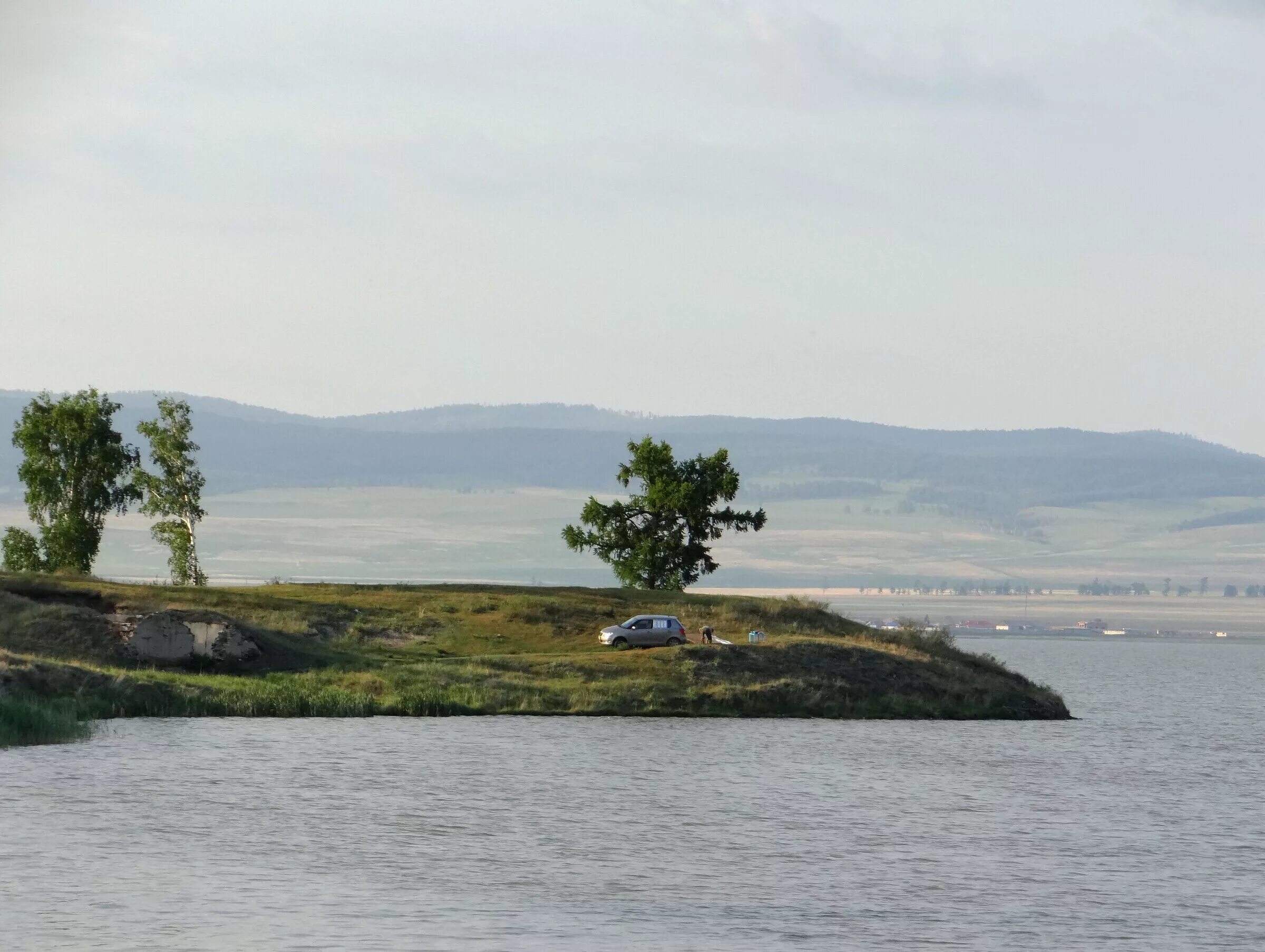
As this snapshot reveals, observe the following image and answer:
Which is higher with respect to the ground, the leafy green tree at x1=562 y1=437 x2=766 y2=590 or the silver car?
the leafy green tree at x1=562 y1=437 x2=766 y2=590

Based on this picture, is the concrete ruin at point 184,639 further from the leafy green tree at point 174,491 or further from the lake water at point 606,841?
the leafy green tree at point 174,491

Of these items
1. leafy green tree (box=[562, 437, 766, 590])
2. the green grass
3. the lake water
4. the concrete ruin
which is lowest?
the lake water

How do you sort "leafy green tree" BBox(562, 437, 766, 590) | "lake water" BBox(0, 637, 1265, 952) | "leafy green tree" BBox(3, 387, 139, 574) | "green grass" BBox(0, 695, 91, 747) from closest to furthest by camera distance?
"lake water" BBox(0, 637, 1265, 952) → "green grass" BBox(0, 695, 91, 747) → "leafy green tree" BBox(3, 387, 139, 574) → "leafy green tree" BBox(562, 437, 766, 590)

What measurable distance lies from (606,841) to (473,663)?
4040 centimetres

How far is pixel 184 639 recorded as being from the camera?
8394 centimetres

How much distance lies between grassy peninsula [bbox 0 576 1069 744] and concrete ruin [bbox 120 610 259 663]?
1.99 ft

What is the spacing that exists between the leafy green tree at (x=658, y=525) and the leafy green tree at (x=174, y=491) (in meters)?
24.9

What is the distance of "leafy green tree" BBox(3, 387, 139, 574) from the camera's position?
119m

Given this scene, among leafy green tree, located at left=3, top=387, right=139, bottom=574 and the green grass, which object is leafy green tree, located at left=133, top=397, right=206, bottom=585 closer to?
leafy green tree, located at left=3, top=387, right=139, bottom=574

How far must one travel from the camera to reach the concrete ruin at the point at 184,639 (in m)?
83.2

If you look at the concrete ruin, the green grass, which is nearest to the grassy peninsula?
the green grass

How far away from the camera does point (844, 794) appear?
5903 centimetres

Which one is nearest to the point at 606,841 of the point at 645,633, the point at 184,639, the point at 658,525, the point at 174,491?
the point at 184,639

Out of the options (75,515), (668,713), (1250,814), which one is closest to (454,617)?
(668,713)
